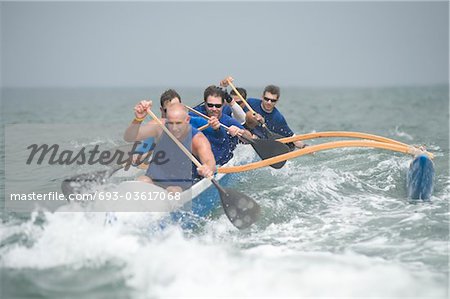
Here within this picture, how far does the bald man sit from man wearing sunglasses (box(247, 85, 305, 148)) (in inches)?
124

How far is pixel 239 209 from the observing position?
18.7 ft

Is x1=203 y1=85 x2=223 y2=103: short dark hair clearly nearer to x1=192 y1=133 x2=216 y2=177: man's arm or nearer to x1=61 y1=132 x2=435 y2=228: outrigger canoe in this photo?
x1=61 y1=132 x2=435 y2=228: outrigger canoe

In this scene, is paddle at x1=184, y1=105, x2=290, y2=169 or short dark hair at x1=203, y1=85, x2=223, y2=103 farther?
paddle at x1=184, y1=105, x2=290, y2=169

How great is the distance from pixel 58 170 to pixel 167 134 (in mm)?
4099

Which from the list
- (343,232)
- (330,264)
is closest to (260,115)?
(343,232)

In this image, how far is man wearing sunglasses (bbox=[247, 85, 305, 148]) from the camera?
9.07 meters

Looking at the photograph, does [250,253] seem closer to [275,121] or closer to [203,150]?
[203,150]

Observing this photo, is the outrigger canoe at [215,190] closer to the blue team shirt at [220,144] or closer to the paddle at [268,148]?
the blue team shirt at [220,144]

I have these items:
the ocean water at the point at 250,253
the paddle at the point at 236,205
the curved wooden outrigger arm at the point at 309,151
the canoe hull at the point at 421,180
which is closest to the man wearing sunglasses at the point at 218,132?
the curved wooden outrigger arm at the point at 309,151

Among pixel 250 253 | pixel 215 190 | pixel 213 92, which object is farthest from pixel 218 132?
pixel 250 253

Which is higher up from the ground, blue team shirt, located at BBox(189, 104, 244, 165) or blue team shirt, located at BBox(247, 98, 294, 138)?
blue team shirt, located at BBox(247, 98, 294, 138)

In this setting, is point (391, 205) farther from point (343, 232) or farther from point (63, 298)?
point (63, 298)

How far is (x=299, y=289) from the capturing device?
161 inches

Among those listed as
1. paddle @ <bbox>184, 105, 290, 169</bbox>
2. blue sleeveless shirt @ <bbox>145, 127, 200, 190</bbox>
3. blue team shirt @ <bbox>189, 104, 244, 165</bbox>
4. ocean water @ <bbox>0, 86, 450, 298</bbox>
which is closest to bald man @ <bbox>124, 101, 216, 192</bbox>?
blue sleeveless shirt @ <bbox>145, 127, 200, 190</bbox>
